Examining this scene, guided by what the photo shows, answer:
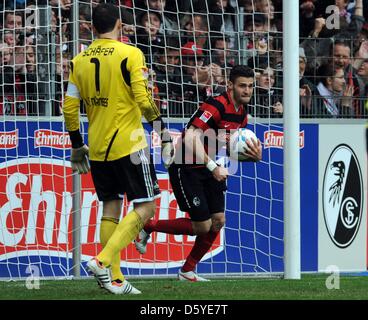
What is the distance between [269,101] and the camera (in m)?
11.1

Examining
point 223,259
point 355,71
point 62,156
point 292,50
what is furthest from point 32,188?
point 355,71

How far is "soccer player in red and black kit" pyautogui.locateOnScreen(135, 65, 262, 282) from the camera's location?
8898mm

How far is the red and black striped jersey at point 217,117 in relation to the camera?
29.2ft

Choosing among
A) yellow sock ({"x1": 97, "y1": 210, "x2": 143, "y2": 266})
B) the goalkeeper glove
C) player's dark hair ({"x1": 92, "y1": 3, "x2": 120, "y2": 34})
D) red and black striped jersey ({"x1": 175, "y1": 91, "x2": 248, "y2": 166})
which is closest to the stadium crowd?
red and black striped jersey ({"x1": 175, "y1": 91, "x2": 248, "y2": 166})

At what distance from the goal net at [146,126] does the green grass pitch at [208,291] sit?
1.64 m

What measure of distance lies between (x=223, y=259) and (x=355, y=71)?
298cm

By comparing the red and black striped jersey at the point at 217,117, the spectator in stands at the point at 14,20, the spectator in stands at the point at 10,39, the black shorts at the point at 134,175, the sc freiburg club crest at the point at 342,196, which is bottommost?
the sc freiburg club crest at the point at 342,196

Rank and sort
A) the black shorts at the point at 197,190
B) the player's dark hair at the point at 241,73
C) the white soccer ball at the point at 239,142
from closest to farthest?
the white soccer ball at the point at 239,142, the player's dark hair at the point at 241,73, the black shorts at the point at 197,190

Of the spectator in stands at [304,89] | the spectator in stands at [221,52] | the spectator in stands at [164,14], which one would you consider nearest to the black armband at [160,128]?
the spectator in stands at [164,14]

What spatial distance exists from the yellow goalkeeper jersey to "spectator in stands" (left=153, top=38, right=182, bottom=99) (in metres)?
3.50

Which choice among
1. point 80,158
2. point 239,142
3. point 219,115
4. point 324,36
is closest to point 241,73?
point 219,115

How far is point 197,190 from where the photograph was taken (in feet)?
30.1

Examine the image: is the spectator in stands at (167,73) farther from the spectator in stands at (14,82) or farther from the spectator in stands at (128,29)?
the spectator in stands at (14,82)

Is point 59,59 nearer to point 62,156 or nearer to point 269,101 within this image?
point 62,156
